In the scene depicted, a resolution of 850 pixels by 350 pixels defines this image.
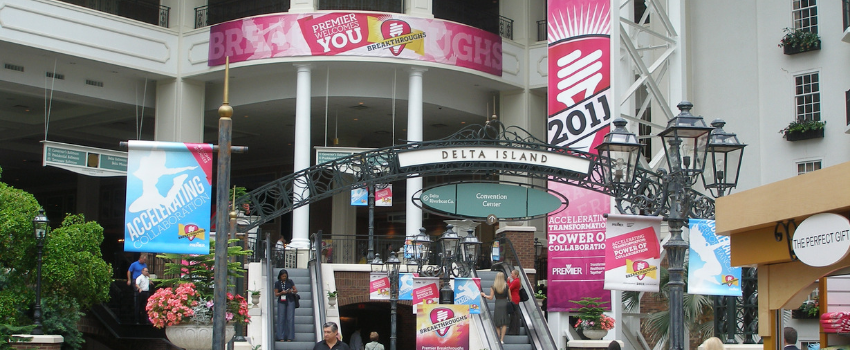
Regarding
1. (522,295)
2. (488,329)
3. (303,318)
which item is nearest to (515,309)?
(522,295)

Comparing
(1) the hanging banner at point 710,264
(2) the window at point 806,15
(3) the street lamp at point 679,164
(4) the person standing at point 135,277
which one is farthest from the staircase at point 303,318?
(2) the window at point 806,15

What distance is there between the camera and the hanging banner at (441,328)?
17.0m

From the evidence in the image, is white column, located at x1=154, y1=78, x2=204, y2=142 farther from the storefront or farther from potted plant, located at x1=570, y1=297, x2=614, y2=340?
the storefront

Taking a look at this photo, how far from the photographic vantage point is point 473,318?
21844 millimetres

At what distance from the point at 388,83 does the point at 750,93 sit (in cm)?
1100

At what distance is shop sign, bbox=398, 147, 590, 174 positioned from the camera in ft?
57.0

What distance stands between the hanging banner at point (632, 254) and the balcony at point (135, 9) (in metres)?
23.0

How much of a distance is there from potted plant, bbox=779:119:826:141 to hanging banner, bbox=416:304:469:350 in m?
13.6

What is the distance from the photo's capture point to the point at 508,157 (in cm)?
1736

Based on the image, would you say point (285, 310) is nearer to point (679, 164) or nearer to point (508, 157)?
point (508, 157)

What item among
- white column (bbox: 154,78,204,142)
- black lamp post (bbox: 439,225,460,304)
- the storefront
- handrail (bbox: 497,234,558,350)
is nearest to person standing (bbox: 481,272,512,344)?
handrail (bbox: 497,234,558,350)

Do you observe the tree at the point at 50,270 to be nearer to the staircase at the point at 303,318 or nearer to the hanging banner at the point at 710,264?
the staircase at the point at 303,318

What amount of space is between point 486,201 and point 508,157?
311 centimetres

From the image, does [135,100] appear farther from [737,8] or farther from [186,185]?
[186,185]
